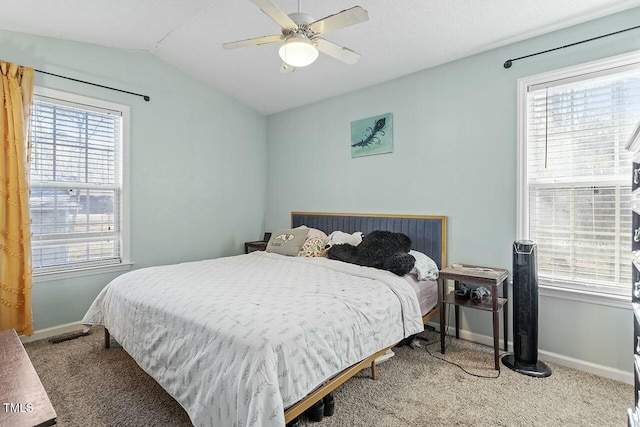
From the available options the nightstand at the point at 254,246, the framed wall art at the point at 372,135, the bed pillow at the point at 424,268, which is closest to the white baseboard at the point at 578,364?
the bed pillow at the point at 424,268

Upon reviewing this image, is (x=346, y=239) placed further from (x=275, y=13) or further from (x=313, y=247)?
(x=275, y=13)

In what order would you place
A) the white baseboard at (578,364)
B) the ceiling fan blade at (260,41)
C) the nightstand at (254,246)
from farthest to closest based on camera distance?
the nightstand at (254,246) < the white baseboard at (578,364) < the ceiling fan blade at (260,41)

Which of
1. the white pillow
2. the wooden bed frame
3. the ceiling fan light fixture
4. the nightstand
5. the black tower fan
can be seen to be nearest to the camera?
the ceiling fan light fixture

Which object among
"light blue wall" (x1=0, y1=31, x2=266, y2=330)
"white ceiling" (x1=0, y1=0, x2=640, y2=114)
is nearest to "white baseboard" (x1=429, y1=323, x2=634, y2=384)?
"white ceiling" (x1=0, y1=0, x2=640, y2=114)

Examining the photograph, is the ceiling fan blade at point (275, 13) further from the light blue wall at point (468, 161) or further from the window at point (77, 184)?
the window at point (77, 184)

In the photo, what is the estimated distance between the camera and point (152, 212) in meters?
3.69

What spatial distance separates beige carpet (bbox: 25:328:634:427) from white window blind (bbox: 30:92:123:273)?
1008mm

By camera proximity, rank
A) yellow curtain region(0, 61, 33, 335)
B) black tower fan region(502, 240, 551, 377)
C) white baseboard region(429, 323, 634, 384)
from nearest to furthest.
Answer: white baseboard region(429, 323, 634, 384) → black tower fan region(502, 240, 551, 377) → yellow curtain region(0, 61, 33, 335)

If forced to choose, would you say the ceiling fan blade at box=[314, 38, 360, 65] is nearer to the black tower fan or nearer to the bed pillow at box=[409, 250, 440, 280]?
the bed pillow at box=[409, 250, 440, 280]

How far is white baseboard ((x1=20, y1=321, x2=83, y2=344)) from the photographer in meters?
2.89

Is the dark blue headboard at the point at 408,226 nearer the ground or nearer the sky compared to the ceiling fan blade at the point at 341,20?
nearer the ground

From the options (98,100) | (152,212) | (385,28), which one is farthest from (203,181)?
(385,28)

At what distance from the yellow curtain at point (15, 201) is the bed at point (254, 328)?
739mm

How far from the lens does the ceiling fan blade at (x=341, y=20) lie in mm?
1653
